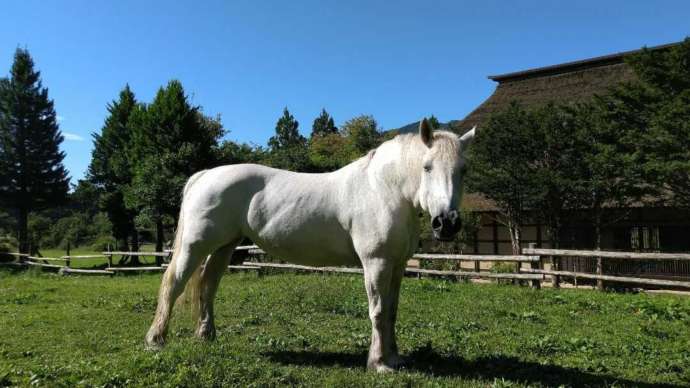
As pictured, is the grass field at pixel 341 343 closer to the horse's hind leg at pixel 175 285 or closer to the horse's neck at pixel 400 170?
the horse's hind leg at pixel 175 285

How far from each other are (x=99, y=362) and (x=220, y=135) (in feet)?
94.1

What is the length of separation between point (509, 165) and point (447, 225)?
1356 cm

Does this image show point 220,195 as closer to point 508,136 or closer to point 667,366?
point 667,366

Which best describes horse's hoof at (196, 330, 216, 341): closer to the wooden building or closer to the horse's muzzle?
the horse's muzzle

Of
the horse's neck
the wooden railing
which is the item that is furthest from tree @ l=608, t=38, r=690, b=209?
the horse's neck

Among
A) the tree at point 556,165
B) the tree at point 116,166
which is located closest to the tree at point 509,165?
the tree at point 556,165

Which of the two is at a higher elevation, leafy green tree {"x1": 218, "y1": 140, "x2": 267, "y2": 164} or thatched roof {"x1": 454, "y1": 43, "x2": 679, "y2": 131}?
thatched roof {"x1": 454, "y1": 43, "x2": 679, "y2": 131}

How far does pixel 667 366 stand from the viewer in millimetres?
4406

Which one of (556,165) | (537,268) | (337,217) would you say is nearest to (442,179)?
(337,217)

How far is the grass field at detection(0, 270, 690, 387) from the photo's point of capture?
12.0 feet

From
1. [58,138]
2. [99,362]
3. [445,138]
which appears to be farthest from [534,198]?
[58,138]

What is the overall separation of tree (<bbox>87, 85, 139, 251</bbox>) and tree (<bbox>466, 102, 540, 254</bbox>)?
21.6m

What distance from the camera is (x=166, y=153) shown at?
2144 centimetres

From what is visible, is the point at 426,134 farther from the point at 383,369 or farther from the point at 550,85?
the point at 550,85
